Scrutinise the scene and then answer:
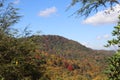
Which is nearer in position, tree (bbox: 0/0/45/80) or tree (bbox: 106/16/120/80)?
tree (bbox: 106/16/120/80)

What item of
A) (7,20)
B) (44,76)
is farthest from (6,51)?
(44,76)

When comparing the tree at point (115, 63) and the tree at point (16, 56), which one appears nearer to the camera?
the tree at point (115, 63)

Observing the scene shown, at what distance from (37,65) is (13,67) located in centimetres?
434

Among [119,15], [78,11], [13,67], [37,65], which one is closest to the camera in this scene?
[119,15]

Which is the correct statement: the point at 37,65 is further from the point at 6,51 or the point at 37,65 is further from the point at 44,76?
the point at 6,51

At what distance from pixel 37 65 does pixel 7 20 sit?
473 cm

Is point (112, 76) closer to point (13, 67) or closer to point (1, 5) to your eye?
point (13, 67)

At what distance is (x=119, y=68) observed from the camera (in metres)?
12.6

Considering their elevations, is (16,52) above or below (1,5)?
below

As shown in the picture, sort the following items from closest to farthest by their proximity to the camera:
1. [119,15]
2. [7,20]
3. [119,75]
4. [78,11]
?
[119,75] → [119,15] → [78,11] → [7,20]

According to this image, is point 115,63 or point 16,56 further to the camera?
point 16,56

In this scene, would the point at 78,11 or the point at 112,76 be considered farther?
the point at 78,11

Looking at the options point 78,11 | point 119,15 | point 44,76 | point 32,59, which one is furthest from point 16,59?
point 119,15

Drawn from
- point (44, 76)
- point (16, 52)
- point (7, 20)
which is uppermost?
point (7, 20)
